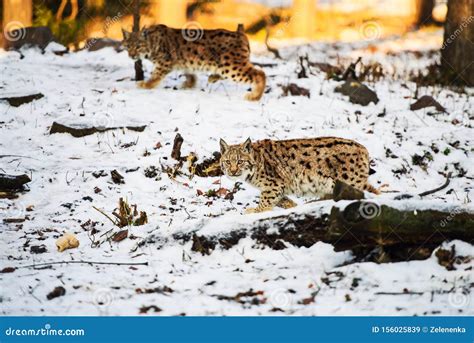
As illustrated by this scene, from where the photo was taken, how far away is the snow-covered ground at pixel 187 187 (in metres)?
5.71

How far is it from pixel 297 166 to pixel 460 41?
686 centimetres

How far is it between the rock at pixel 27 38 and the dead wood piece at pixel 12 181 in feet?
22.4

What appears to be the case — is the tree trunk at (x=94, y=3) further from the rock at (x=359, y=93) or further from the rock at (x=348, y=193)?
the rock at (x=348, y=193)

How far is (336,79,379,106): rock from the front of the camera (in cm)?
1180

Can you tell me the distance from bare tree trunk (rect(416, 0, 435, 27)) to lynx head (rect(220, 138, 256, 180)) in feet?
68.1

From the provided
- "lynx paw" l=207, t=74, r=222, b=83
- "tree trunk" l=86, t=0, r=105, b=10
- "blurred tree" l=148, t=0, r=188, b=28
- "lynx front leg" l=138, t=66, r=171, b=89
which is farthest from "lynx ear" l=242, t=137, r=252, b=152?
"tree trunk" l=86, t=0, r=105, b=10

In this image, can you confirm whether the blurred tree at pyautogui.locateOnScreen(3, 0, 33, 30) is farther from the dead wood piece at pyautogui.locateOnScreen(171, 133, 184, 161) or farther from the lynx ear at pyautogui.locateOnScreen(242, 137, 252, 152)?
the lynx ear at pyautogui.locateOnScreen(242, 137, 252, 152)

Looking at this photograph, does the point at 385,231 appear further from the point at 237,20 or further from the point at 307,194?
the point at 237,20

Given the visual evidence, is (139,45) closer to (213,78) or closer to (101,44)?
(213,78)

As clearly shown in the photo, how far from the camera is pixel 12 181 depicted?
8.55m

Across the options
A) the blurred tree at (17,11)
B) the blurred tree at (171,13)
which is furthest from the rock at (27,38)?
the blurred tree at (171,13)

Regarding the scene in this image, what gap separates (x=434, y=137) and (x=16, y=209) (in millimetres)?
6596

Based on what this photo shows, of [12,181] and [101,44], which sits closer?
[12,181]

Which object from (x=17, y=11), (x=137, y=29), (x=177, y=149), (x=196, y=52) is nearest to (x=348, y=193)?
(x=177, y=149)
